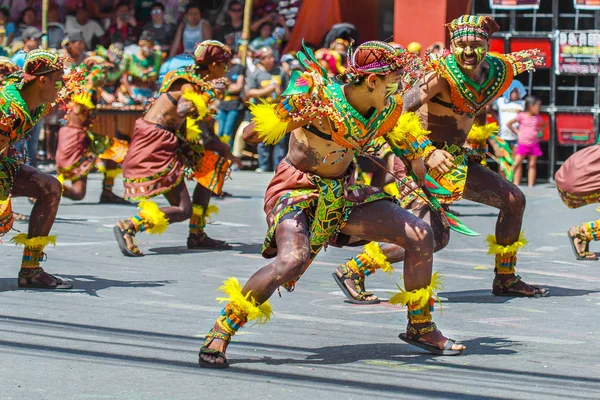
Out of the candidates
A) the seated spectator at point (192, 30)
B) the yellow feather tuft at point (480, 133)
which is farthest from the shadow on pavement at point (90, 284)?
the seated spectator at point (192, 30)

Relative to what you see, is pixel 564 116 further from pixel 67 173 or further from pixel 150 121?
pixel 150 121

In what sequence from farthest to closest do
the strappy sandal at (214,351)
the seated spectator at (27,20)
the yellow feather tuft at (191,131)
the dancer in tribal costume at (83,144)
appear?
the seated spectator at (27,20) < the dancer in tribal costume at (83,144) < the yellow feather tuft at (191,131) < the strappy sandal at (214,351)

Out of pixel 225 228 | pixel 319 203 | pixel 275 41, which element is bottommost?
pixel 225 228

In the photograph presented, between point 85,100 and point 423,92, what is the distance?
664 centimetres

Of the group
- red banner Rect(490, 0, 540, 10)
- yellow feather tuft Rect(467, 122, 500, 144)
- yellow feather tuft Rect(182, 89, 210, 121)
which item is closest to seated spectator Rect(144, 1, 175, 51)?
red banner Rect(490, 0, 540, 10)

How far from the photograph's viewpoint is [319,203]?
20.7 feet

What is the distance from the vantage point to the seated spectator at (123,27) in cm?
2070

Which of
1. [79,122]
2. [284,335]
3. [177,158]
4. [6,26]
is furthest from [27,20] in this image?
[284,335]

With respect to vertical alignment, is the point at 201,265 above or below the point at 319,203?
below

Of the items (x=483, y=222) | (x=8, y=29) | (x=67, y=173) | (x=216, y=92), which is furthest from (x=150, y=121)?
(x=8, y=29)

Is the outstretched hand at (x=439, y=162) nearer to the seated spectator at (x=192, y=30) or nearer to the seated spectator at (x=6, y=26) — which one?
the seated spectator at (x=192, y=30)

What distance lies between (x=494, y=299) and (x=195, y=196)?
3504 mm

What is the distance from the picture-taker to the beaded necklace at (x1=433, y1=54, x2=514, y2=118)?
8.04m

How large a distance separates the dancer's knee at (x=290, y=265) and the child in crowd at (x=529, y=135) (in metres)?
11.9
